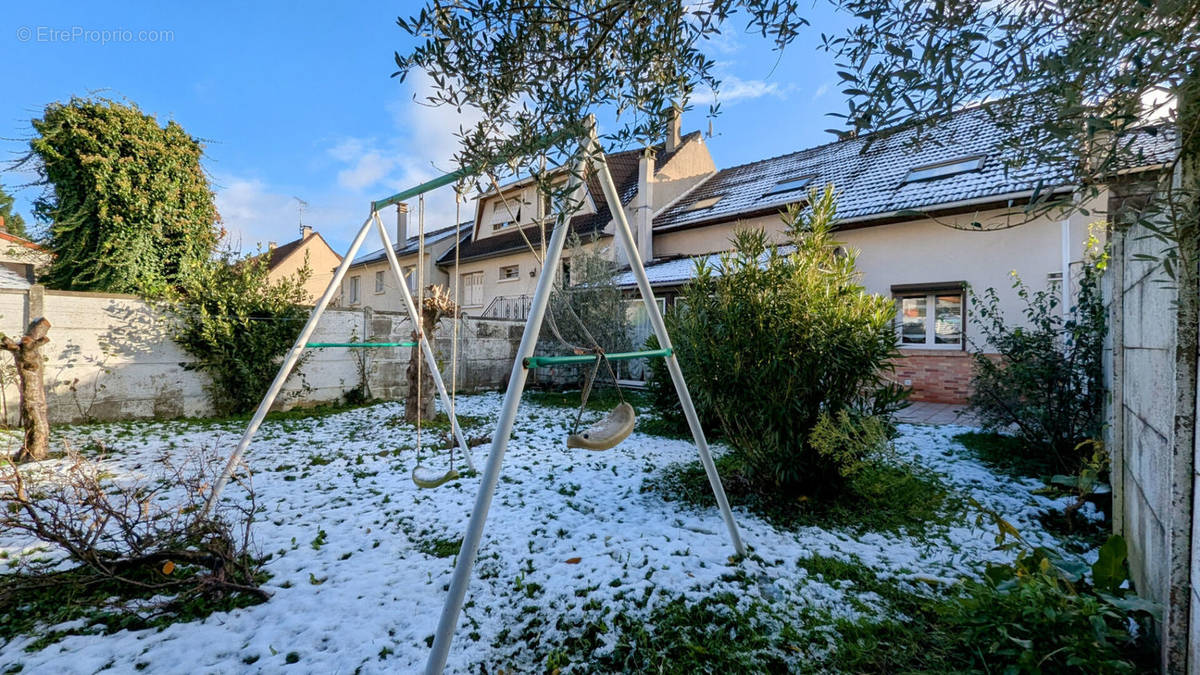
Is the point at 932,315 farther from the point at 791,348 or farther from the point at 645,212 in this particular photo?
the point at 791,348

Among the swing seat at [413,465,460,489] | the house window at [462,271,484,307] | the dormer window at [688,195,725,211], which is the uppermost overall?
the dormer window at [688,195,725,211]

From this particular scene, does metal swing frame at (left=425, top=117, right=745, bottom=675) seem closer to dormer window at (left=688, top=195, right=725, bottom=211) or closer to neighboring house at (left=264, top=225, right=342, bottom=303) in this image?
dormer window at (left=688, top=195, right=725, bottom=211)

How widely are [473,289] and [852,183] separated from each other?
1187 cm

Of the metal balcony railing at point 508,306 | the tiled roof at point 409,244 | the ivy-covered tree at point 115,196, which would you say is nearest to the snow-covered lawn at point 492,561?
the ivy-covered tree at point 115,196

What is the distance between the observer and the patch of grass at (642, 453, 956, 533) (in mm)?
3227

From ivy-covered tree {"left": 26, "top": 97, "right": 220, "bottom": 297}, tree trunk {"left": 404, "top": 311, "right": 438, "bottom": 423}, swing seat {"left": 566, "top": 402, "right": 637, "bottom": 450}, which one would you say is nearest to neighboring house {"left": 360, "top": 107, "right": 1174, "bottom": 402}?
tree trunk {"left": 404, "top": 311, "right": 438, "bottom": 423}

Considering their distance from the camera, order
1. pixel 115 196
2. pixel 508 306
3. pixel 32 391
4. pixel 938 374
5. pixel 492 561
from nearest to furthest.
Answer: pixel 492 561, pixel 32 391, pixel 115 196, pixel 938 374, pixel 508 306

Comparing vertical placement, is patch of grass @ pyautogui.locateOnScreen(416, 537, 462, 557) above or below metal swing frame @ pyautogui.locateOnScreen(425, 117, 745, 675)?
below

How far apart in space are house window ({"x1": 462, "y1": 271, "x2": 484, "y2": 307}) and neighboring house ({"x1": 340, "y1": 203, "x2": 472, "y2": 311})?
3.11ft

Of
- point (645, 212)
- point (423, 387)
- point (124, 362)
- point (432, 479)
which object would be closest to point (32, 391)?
point (124, 362)

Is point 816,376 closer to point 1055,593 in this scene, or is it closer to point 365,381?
point 1055,593

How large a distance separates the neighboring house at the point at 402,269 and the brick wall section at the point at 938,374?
1411 centimetres

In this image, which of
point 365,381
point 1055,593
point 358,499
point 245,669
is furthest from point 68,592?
point 365,381

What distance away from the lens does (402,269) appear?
17.5 metres
